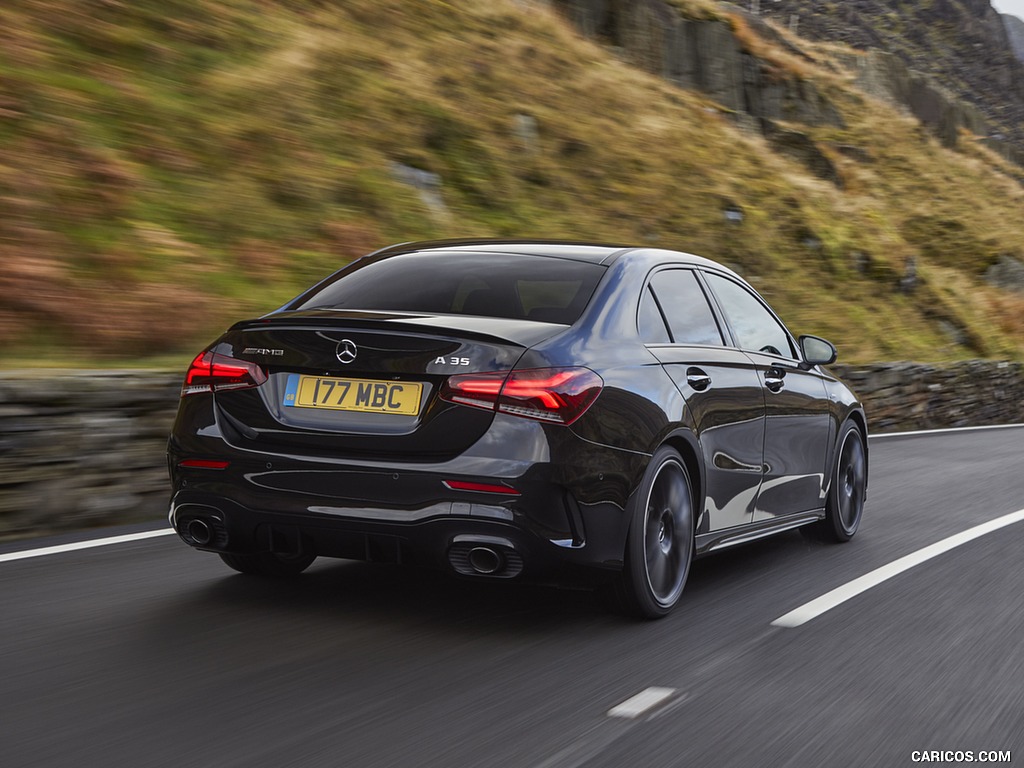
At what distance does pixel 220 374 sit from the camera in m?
4.90

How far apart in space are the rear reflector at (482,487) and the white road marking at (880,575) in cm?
141

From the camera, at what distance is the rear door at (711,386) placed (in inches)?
214

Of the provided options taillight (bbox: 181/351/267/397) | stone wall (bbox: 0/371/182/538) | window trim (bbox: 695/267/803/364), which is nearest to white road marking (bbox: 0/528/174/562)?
stone wall (bbox: 0/371/182/538)

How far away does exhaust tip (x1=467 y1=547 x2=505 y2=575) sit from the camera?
4.56 metres

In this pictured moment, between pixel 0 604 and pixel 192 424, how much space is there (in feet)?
3.45

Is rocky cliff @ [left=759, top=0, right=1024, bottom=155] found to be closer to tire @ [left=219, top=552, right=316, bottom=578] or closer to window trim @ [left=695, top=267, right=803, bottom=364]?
window trim @ [left=695, top=267, right=803, bottom=364]

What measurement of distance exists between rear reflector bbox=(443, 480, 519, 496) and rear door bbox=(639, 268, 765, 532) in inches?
41.4

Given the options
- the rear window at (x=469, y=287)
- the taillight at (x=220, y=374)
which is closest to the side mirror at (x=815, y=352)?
the rear window at (x=469, y=287)

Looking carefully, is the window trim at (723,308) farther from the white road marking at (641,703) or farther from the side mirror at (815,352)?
the white road marking at (641,703)

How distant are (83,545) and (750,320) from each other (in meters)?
3.52

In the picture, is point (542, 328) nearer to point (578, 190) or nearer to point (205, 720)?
point (205, 720)

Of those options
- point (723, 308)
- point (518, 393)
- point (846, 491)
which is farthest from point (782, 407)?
point (518, 393)

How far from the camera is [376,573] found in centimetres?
580

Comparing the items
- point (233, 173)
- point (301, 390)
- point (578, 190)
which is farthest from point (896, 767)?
point (578, 190)
